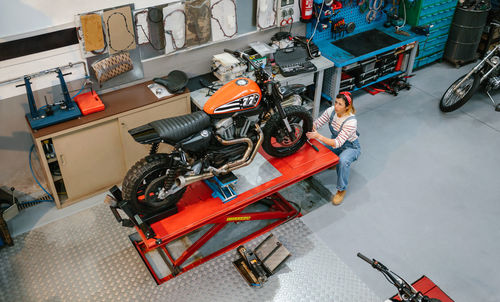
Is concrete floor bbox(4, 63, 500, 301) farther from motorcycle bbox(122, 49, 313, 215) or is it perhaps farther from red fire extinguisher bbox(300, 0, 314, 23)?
red fire extinguisher bbox(300, 0, 314, 23)

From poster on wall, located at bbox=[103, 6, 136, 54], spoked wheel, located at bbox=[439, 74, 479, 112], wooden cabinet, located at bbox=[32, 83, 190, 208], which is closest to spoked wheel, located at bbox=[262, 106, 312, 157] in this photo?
wooden cabinet, located at bbox=[32, 83, 190, 208]

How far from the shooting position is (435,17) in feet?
19.0

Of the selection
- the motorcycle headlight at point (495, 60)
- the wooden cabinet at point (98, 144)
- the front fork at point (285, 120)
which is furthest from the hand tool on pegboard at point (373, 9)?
the wooden cabinet at point (98, 144)

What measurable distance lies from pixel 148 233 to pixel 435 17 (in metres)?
4.53

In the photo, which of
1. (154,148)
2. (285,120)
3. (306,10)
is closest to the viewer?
(154,148)

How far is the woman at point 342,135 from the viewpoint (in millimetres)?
3918

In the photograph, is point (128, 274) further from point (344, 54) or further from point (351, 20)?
point (351, 20)

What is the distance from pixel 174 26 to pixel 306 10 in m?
1.47

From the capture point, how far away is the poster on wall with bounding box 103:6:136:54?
3916 mm

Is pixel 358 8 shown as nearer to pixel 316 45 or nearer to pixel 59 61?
pixel 316 45

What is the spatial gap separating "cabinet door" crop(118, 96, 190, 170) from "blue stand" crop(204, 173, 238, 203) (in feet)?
3.19

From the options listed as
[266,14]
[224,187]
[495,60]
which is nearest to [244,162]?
[224,187]

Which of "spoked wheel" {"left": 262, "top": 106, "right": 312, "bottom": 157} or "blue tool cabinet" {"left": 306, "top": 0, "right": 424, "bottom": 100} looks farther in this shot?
"blue tool cabinet" {"left": 306, "top": 0, "right": 424, "bottom": 100}

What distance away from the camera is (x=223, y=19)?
177 inches
